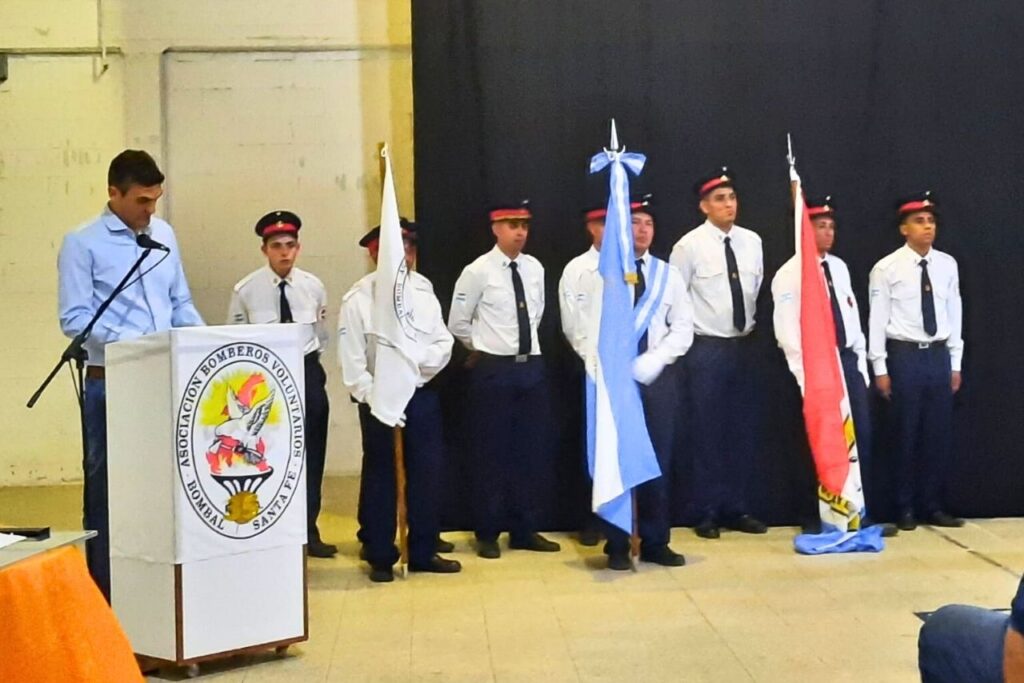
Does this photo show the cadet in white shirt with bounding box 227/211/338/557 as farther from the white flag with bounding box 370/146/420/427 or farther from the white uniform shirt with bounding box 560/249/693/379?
the white uniform shirt with bounding box 560/249/693/379

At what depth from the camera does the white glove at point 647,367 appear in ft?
15.7

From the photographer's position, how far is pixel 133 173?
139 inches

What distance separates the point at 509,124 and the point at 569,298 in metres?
0.92

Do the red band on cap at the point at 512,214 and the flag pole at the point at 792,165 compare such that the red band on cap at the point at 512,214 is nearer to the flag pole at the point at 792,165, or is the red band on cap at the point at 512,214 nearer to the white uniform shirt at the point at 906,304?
the flag pole at the point at 792,165

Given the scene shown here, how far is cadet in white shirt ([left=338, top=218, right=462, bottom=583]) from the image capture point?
4594 millimetres

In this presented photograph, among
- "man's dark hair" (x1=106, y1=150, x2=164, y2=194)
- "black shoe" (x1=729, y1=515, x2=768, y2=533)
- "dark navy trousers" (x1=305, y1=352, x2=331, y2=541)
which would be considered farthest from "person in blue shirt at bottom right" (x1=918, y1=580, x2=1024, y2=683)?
"dark navy trousers" (x1=305, y1=352, x2=331, y2=541)

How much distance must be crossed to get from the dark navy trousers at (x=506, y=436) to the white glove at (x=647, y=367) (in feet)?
1.66

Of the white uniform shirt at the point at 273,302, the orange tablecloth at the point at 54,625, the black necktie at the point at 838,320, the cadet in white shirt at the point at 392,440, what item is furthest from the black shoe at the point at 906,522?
the orange tablecloth at the point at 54,625

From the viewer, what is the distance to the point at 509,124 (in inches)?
212

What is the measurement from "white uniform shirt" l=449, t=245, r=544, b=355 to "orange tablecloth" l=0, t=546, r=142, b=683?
2.97 meters

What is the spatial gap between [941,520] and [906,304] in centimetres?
105

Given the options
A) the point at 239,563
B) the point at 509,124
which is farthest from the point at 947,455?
the point at 239,563

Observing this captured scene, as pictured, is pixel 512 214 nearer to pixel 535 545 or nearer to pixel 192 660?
pixel 535 545

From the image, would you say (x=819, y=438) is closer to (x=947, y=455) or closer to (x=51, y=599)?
(x=947, y=455)
